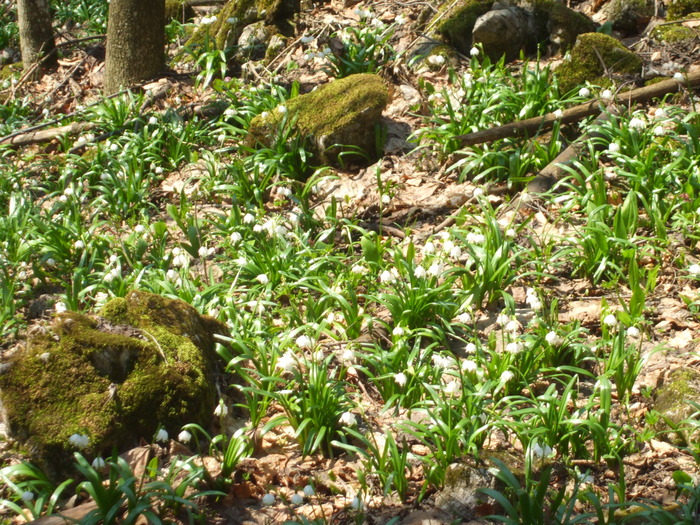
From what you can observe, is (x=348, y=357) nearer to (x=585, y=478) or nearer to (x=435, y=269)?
(x=435, y=269)

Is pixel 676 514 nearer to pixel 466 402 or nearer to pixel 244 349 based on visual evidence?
pixel 466 402

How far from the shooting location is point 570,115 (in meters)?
5.54

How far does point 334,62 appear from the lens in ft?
22.9

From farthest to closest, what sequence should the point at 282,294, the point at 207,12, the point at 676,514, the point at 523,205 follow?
1. the point at 207,12
2. the point at 523,205
3. the point at 282,294
4. the point at 676,514

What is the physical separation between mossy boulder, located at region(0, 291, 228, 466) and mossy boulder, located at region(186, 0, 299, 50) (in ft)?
16.7

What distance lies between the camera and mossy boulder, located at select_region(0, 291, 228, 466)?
11.1 ft

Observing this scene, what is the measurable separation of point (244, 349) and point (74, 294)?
1727mm

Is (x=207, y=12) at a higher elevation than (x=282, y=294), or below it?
higher

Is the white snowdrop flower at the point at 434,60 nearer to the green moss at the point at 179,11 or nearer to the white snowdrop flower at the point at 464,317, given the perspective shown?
the white snowdrop flower at the point at 464,317

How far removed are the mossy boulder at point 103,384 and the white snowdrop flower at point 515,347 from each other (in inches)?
64.9

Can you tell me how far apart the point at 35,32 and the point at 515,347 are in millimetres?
7954

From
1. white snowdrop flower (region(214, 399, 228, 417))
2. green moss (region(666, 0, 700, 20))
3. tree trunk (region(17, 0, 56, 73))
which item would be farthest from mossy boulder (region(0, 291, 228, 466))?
tree trunk (region(17, 0, 56, 73))

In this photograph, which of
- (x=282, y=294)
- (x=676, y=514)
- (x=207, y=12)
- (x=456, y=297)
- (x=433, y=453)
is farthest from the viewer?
(x=207, y=12)

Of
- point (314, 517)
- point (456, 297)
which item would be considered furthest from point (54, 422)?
point (456, 297)
